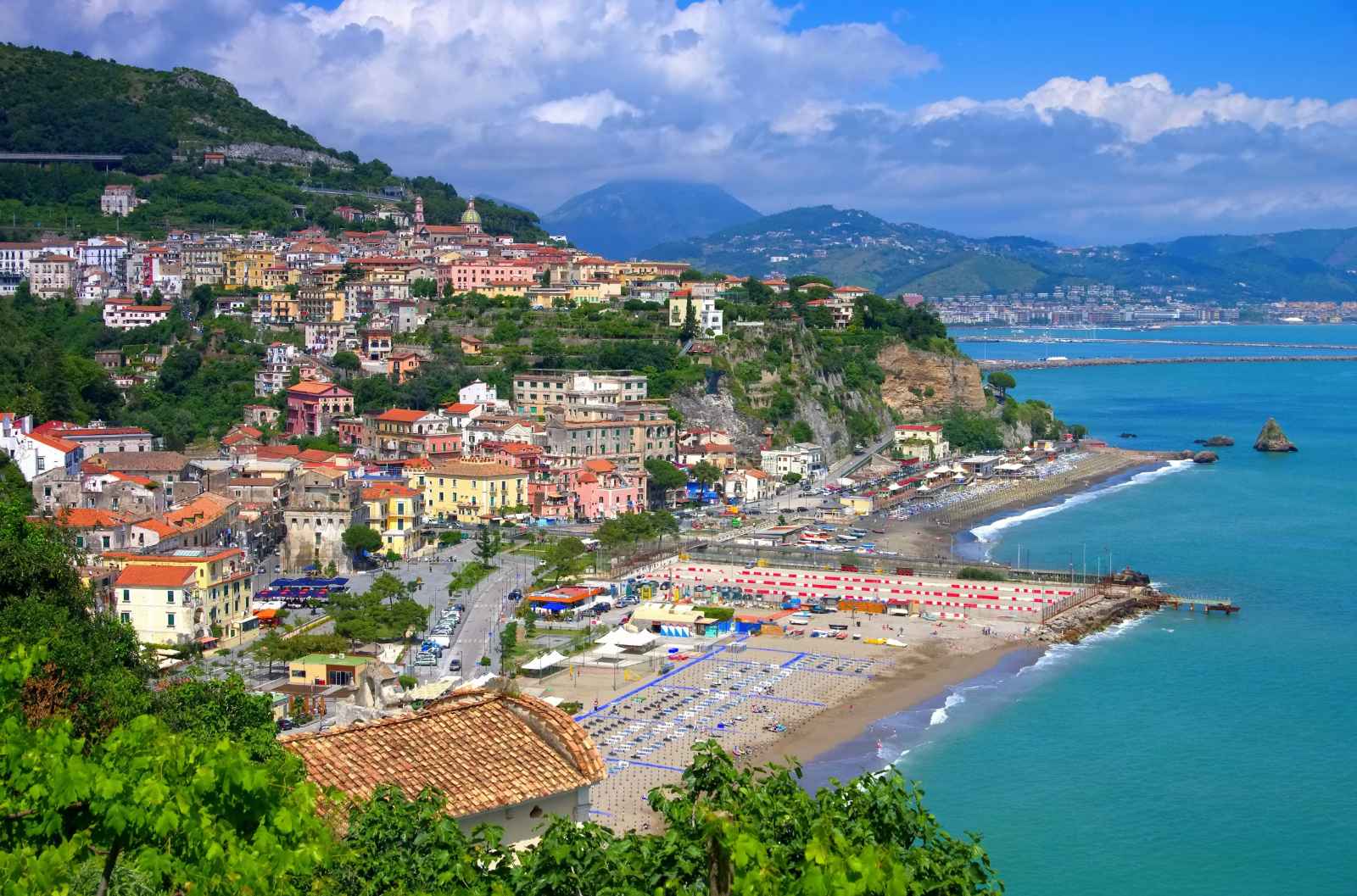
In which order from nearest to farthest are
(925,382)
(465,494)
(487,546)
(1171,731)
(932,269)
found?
(1171,731) < (487,546) < (465,494) < (925,382) < (932,269)

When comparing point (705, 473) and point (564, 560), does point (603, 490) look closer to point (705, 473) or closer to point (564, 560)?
point (705, 473)

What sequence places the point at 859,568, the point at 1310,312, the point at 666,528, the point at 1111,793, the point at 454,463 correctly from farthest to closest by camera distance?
the point at 1310,312, the point at 454,463, the point at 666,528, the point at 859,568, the point at 1111,793

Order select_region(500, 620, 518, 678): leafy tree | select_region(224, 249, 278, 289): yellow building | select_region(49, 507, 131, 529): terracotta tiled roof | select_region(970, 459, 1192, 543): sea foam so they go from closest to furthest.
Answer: select_region(500, 620, 518, 678): leafy tree → select_region(49, 507, 131, 529): terracotta tiled roof → select_region(970, 459, 1192, 543): sea foam → select_region(224, 249, 278, 289): yellow building

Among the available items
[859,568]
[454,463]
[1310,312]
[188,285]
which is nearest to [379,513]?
[454,463]

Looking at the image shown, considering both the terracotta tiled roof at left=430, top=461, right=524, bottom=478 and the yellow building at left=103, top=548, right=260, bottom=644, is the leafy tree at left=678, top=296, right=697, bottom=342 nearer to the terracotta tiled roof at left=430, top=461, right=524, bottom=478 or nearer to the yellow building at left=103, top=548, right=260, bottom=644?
the terracotta tiled roof at left=430, top=461, right=524, bottom=478

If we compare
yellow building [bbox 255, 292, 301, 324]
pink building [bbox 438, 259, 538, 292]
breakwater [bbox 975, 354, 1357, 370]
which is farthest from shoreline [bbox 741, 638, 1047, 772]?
breakwater [bbox 975, 354, 1357, 370]

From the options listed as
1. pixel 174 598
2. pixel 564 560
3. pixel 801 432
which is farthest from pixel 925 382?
pixel 174 598

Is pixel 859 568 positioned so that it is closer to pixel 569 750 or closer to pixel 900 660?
pixel 900 660
